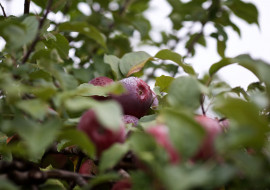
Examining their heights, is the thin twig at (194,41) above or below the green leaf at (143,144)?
below

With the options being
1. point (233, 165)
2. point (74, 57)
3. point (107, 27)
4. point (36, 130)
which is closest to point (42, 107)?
point (36, 130)

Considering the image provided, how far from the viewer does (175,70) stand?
1.44 metres

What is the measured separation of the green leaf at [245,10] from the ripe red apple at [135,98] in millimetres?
617

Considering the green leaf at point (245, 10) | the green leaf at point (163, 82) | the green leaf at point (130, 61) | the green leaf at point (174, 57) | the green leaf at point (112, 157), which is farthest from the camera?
the green leaf at point (245, 10)

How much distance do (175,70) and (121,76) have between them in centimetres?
46

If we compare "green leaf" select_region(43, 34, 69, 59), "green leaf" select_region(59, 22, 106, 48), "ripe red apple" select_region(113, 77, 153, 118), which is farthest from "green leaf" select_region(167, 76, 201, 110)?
"green leaf" select_region(43, 34, 69, 59)

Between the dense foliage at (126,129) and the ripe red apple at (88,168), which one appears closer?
the dense foliage at (126,129)

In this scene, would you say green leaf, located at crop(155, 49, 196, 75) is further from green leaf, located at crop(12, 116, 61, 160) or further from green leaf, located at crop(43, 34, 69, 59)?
green leaf, located at crop(12, 116, 61, 160)

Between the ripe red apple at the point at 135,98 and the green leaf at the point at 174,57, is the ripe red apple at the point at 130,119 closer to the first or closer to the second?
the ripe red apple at the point at 135,98

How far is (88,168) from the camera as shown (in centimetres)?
81

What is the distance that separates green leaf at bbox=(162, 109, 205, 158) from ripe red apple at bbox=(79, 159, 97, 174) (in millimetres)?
→ 405

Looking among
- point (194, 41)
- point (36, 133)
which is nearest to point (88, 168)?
point (36, 133)

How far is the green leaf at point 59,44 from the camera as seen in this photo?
89 cm

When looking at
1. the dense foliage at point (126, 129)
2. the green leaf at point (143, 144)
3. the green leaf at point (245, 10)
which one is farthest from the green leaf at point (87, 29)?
the green leaf at point (245, 10)
